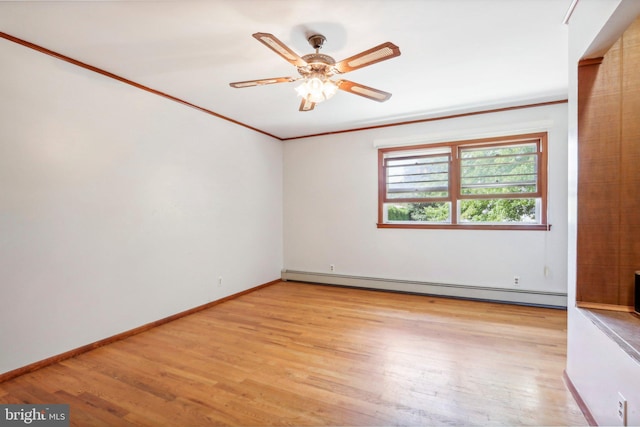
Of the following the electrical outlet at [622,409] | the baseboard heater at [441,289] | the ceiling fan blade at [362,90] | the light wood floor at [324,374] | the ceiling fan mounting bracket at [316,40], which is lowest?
the light wood floor at [324,374]

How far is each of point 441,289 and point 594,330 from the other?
259 centimetres

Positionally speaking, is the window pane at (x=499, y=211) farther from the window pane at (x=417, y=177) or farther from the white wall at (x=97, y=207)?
the white wall at (x=97, y=207)

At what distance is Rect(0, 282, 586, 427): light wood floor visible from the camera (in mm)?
1768

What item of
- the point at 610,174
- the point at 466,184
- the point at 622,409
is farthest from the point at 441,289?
the point at 622,409

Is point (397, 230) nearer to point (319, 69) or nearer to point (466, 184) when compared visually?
point (466, 184)

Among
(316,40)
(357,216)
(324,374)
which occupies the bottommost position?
(324,374)

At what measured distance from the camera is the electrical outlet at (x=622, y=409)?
52.1 inches

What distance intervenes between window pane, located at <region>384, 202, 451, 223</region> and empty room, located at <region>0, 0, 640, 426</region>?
31mm

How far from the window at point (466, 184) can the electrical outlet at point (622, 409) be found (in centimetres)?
278

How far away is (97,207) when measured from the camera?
2.71 metres

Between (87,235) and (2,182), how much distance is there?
27.1 inches

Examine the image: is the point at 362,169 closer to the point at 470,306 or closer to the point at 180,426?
the point at 470,306

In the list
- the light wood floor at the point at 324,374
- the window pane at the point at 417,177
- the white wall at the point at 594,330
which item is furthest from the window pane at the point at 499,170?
the white wall at the point at 594,330

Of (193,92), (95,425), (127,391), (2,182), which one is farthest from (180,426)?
(193,92)
